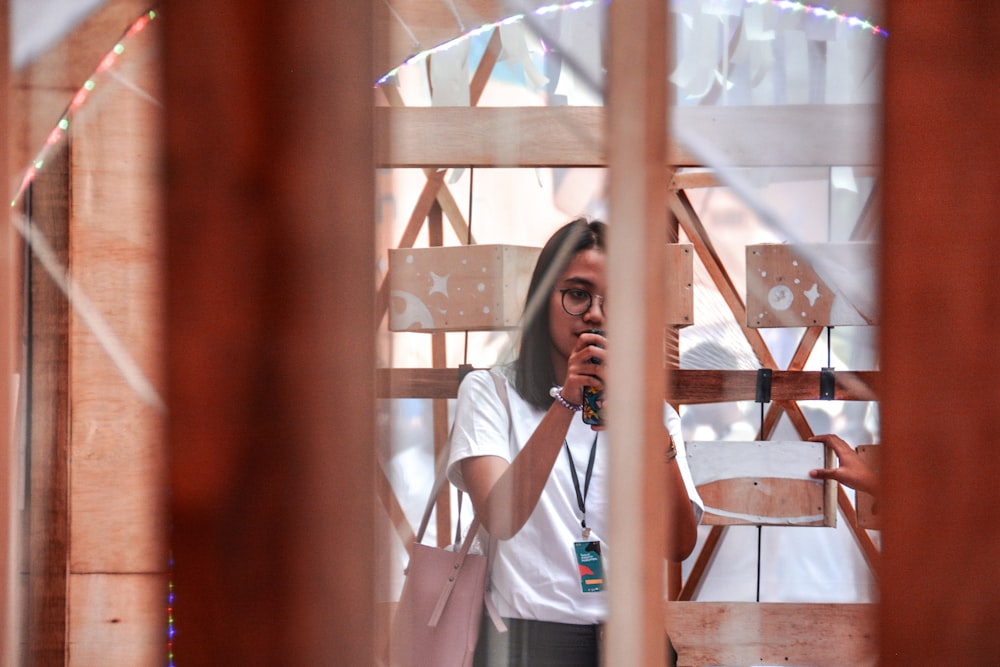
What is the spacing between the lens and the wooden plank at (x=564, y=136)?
0.47 meters

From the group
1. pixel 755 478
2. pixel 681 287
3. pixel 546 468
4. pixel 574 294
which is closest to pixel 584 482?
pixel 546 468

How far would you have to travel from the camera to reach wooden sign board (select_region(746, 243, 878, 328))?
70cm

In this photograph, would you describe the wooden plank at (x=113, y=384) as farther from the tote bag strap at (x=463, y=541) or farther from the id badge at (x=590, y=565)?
the id badge at (x=590, y=565)

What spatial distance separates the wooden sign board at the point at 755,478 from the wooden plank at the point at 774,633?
127 mm

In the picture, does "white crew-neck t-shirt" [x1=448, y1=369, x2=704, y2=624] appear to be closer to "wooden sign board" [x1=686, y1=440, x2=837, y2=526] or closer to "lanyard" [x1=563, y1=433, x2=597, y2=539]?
"lanyard" [x1=563, y1=433, x2=597, y2=539]

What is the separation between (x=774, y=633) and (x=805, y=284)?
0.96 feet

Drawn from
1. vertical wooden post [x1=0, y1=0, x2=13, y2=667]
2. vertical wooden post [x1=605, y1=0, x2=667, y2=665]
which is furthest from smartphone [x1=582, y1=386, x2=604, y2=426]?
vertical wooden post [x1=0, y1=0, x2=13, y2=667]

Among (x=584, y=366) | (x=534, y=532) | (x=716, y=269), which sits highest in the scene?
(x=716, y=269)

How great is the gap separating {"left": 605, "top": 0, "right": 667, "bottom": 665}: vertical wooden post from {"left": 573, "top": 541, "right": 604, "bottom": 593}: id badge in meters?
0.19

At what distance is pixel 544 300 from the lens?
0.57 metres

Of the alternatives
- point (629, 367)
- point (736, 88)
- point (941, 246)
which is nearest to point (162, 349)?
point (629, 367)

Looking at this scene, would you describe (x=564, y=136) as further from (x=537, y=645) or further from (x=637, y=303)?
(x=537, y=645)

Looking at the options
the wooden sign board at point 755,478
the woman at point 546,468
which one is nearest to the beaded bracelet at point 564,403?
the woman at point 546,468

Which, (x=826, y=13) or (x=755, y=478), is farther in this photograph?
(x=755, y=478)
